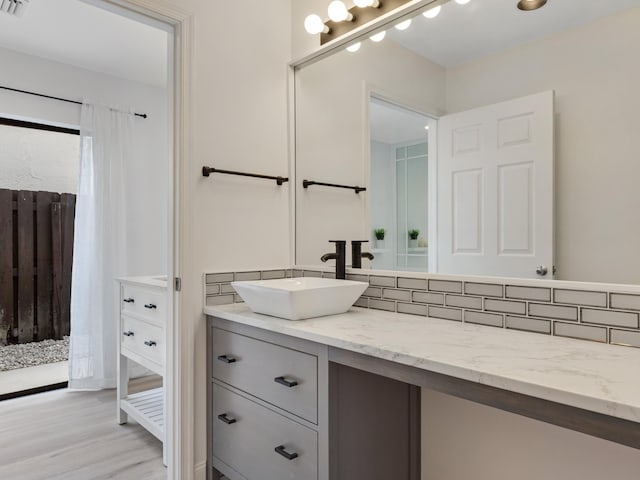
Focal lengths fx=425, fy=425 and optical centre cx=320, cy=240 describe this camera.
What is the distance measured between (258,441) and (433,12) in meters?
1.77

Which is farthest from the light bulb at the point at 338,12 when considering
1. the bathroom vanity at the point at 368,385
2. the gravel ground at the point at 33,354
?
the gravel ground at the point at 33,354

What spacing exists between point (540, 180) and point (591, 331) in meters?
0.48

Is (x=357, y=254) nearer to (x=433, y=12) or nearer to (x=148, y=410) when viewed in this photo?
(x=433, y=12)

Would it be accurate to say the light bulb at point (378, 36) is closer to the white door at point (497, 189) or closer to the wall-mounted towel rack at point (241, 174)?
the white door at point (497, 189)

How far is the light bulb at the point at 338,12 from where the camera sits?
192cm

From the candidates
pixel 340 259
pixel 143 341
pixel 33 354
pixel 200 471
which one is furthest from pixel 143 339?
pixel 33 354

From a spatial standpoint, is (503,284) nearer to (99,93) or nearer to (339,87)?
(339,87)

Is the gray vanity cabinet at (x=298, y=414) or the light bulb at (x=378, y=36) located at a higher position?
the light bulb at (x=378, y=36)

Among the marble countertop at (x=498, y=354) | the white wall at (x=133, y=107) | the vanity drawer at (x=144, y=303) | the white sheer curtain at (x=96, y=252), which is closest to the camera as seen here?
the marble countertop at (x=498, y=354)

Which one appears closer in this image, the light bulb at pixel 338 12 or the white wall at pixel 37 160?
the light bulb at pixel 338 12

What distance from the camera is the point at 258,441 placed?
5.12 ft

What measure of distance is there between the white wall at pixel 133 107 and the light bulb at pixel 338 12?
2.26 meters

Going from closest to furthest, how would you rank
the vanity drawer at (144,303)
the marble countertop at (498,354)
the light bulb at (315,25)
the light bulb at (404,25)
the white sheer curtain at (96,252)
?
the marble countertop at (498,354) → the light bulb at (404,25) → the light bulb at (315,25) → the vanity drawer at (144,303) → the white sheer curtain at (96,252)

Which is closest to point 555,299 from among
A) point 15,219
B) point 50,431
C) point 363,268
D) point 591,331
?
point 591,331
